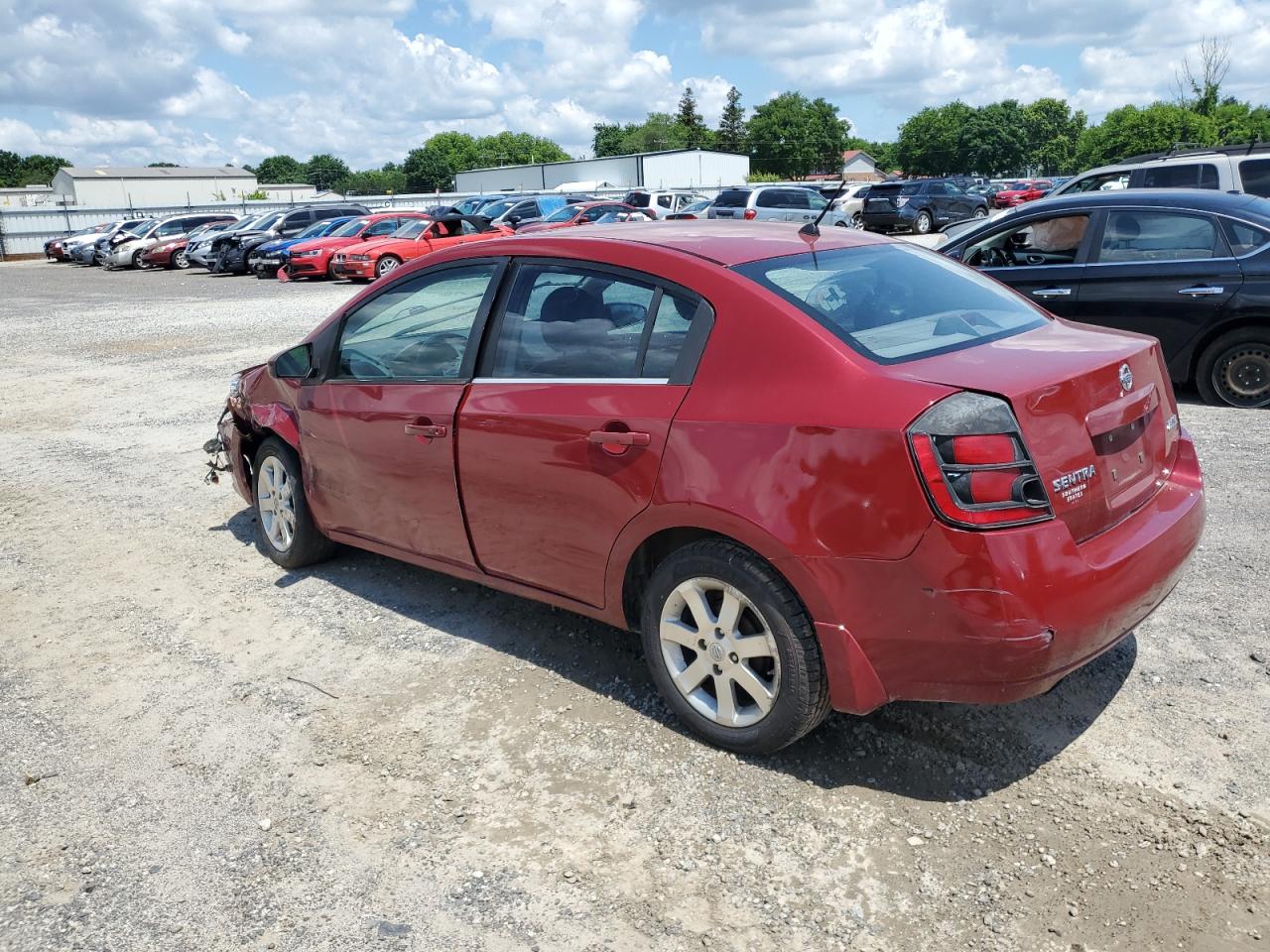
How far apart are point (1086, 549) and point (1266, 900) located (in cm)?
99

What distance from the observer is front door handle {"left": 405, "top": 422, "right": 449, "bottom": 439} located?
4.10m

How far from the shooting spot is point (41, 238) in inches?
1815

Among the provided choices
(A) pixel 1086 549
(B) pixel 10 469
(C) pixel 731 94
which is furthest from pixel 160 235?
(C) pixel 731 94

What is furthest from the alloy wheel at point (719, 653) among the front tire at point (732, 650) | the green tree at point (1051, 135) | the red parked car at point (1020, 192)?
the green tree at point (1051, 135)

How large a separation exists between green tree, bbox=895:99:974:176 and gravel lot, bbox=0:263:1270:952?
401ft

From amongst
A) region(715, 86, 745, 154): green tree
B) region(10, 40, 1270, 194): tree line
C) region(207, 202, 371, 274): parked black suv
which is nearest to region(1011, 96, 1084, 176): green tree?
region(10, 40, 1270, 194): tree line

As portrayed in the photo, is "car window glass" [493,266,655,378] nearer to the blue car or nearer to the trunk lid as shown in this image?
the trunk lid

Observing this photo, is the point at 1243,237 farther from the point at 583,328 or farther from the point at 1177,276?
the point at 583,328

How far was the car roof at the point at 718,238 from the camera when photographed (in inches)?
142

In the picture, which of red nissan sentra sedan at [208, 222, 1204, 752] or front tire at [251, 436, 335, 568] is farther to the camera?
front tire at [251, 436, 335, 568]

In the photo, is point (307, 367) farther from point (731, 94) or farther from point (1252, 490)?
point (731, 94)

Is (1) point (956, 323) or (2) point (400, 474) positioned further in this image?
(2) point (400, 474)

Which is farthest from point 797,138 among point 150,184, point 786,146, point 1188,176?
point 1188,176

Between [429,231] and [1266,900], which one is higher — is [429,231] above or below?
above
